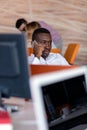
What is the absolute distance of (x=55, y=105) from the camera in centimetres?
123

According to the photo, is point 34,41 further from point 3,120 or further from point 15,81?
point 3,120

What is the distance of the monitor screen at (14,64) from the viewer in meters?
1.47

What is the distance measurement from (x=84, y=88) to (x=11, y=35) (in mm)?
458

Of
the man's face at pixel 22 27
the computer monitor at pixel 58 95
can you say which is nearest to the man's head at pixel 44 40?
the computer monitor at pixel 58 95

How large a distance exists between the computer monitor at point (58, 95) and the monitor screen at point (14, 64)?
0.26m

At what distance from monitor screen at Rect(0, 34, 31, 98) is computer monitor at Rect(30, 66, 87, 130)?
262 millimetres

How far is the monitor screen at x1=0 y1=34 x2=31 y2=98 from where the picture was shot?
1474mm

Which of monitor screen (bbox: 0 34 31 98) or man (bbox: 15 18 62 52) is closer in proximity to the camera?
monitor screen (bbox: 0 34 31 98)

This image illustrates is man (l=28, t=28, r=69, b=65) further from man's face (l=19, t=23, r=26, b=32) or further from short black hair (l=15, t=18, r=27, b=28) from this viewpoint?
short black hair (l=15, t=18, r=27, b=28)

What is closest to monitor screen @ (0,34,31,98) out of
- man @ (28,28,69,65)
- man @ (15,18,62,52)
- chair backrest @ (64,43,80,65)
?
man @ (28,28,69,65)

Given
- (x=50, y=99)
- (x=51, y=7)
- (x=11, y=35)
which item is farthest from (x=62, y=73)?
(x=51, y=7)

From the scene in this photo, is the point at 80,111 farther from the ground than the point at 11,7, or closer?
closer

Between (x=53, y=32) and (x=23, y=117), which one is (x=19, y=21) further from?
(x=23, y=117)

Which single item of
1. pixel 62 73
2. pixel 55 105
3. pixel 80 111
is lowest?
pixel 80 111
